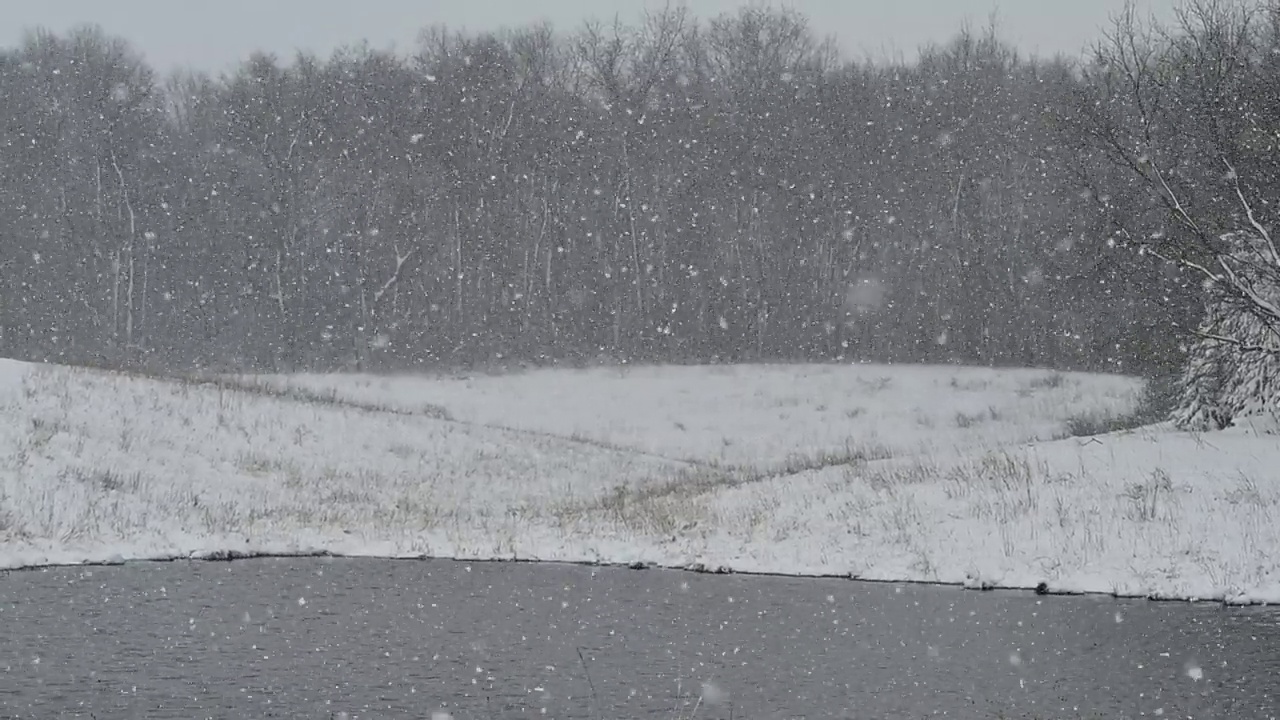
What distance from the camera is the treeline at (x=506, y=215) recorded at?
50.9 metres

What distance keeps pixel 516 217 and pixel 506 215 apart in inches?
20.3

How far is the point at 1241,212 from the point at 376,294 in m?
38.1

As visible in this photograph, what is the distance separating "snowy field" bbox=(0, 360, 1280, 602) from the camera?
14.9m

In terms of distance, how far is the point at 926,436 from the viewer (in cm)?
3434

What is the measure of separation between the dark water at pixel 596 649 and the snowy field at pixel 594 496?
119cm

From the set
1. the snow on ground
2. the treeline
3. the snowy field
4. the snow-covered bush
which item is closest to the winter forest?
the treeline

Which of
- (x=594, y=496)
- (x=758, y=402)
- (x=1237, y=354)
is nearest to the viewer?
(x=1237, y=354)

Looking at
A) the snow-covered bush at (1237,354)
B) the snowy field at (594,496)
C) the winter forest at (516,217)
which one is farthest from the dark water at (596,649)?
the winter forest at (516,217)

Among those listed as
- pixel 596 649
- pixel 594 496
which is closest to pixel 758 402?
pixel 594 496

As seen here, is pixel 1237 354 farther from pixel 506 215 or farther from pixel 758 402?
pixel 506 215

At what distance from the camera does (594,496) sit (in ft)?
77.3

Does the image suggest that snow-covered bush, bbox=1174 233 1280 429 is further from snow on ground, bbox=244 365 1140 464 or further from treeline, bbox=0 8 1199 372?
→ treeline, bbox=0 8 1199 372

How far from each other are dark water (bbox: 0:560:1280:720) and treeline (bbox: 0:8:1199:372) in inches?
1406

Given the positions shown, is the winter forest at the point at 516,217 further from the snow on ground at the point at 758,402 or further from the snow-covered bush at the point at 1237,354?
the snow-covered bush at the point at 1237,354
